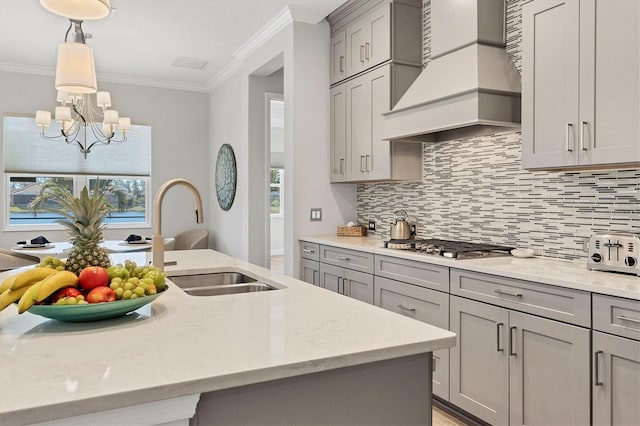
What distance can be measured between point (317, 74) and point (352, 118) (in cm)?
60

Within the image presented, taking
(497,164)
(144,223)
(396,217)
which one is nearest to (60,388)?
(497,164)

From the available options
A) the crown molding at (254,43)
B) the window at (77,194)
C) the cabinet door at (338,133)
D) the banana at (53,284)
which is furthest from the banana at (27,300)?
the window at (77,194)

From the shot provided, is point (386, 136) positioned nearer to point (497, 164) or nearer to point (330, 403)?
point (497, 164)

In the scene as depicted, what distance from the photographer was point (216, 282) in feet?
7.88

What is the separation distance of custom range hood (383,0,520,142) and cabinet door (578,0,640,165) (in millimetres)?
594

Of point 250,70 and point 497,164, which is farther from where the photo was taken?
point 250,70

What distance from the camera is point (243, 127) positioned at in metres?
5.52

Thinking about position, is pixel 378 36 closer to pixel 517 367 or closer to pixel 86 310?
pixel 517 367

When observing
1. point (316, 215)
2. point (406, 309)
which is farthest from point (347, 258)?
point (316, 215)

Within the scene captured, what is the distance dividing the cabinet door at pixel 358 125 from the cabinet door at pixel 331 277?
2.61ft

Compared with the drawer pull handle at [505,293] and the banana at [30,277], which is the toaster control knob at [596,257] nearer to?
the drawer pull handle at [505,293]

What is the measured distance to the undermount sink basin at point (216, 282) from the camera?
82.9 inches

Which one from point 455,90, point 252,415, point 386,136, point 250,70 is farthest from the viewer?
point 250,70

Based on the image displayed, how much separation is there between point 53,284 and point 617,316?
188 cm
